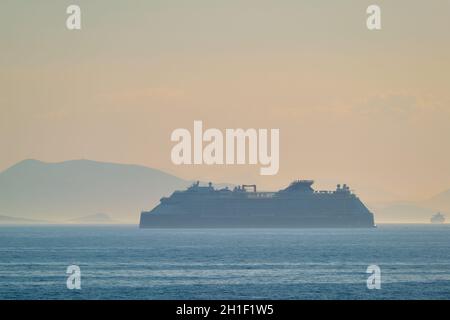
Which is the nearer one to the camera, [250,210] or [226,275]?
[226,275]

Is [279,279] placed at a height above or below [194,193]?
below

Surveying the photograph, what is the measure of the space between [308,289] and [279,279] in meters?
6.28

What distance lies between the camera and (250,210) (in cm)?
19588

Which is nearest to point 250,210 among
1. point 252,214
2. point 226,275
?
point 252,214

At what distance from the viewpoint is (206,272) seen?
6494 centimetres

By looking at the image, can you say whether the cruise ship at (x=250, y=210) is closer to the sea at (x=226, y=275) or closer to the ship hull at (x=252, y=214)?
the ship hull at (x=252, y=214)

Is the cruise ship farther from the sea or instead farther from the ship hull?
the sea

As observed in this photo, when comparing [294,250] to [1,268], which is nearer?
[1,268]

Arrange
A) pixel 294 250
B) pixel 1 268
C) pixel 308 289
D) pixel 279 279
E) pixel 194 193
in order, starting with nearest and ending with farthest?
1. pixel 308 289
2. pixel 279 279
3. pixel 1 268
4. pixel 294 250
5. pixel 194 193

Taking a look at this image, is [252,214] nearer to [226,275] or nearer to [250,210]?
[250,210]

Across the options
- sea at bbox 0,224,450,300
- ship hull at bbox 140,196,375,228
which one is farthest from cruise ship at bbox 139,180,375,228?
sea at bbox 0,224,450,300

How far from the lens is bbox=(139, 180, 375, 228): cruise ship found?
639 ft
